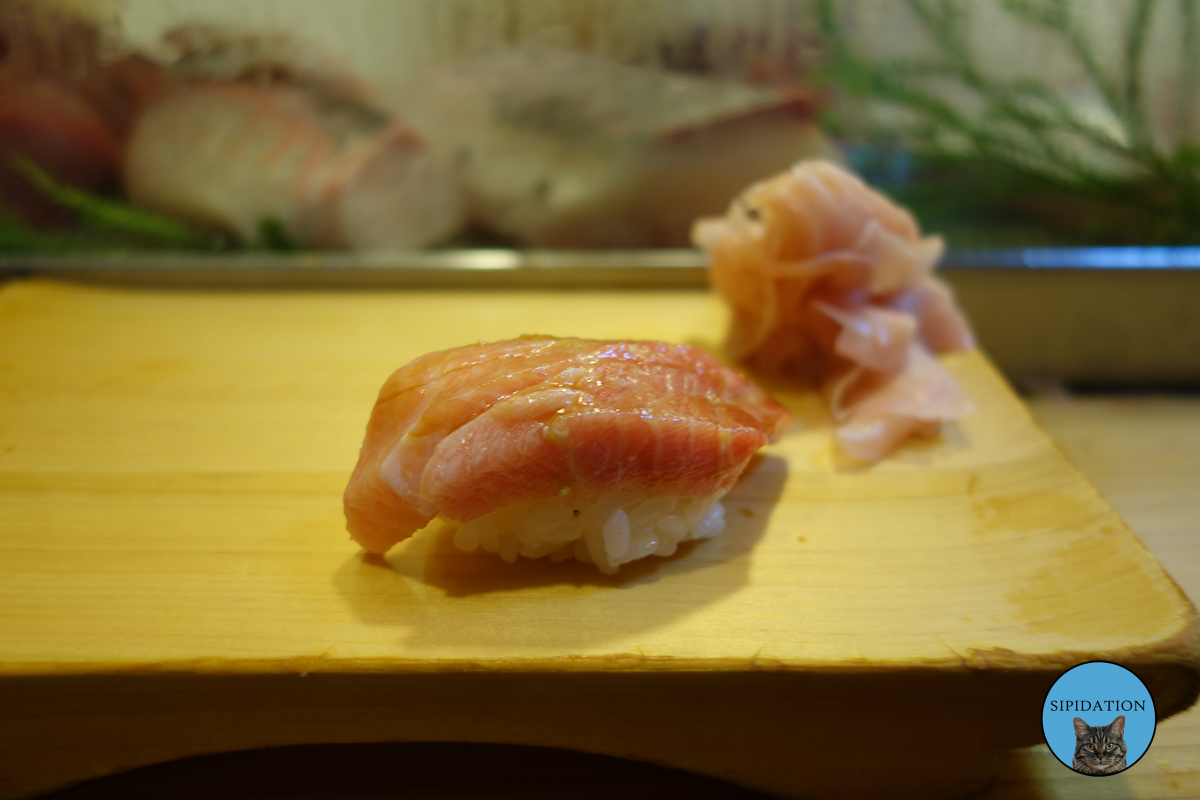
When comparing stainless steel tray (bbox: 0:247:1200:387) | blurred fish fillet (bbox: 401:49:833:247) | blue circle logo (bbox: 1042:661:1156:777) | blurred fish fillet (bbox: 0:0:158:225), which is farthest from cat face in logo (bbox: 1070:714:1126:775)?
blurred fish fillet (bbox: 0:0:158:225)

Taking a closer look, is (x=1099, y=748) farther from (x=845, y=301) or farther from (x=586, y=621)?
(x=845, y=301)

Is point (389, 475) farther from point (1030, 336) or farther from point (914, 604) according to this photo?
point (1030, 336)

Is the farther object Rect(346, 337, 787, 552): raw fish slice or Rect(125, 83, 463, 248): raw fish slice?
Rect(125, 83, 463, 248): raw fish slice

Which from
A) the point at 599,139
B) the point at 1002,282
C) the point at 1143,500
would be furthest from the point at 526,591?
the point at 1002,282

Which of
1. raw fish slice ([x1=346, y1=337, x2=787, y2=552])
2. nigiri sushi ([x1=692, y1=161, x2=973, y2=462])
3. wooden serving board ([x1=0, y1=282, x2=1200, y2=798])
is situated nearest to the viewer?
wooden serving board ([x1=0, y1=282, x2=1200, y2=798])

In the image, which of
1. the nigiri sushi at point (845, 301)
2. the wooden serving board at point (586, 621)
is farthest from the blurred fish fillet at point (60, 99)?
the nigiri sushi at point (845, 301)

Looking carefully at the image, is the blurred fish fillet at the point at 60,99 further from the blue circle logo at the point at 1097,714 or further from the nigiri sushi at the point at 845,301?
the blue circle logo at the point at 1097,714

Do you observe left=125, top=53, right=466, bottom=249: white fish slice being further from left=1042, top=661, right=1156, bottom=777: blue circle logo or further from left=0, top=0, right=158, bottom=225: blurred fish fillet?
left=1042, top=661, right=1156, bottom=777: blue circle logo
